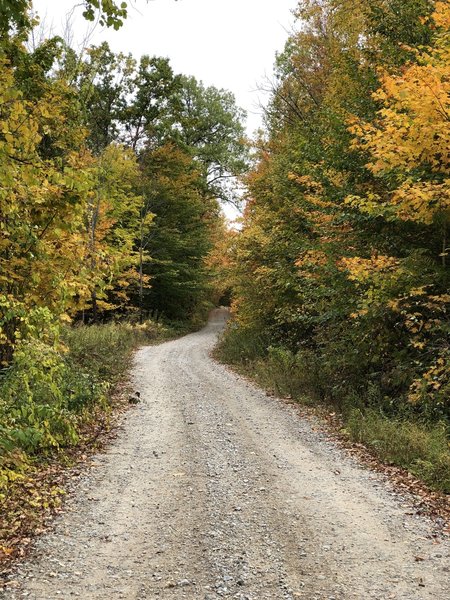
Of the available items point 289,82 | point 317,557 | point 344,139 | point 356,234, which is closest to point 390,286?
point 356,234

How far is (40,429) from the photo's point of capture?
6.39 m

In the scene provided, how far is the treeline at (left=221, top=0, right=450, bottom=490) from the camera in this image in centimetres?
742

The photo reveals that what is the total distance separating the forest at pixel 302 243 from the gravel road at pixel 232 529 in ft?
2.72

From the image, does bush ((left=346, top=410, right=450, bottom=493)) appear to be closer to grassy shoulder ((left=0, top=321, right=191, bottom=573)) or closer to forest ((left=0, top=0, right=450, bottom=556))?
forest ((left=0, top=0, right=450, bottom=556))

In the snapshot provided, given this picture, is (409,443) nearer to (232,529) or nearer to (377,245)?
(232,529)

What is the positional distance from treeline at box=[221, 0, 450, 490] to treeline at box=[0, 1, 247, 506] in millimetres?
4537

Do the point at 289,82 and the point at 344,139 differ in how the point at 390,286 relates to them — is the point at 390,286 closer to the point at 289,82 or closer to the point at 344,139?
the point at 344,139

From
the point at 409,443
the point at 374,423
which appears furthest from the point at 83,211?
the point at 374,423

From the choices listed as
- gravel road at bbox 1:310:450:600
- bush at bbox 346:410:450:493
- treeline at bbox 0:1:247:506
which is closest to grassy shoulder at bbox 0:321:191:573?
treeline at bbox 0:1:247:506

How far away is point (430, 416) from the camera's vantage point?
8117mm

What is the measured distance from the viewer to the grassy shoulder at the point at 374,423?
6.56 metres

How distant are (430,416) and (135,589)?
6.03 m

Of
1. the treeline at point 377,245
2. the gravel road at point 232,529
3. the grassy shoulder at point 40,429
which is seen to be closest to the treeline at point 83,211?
the grassy shoulder at point 40,429

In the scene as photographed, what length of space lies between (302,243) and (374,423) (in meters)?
5.68
